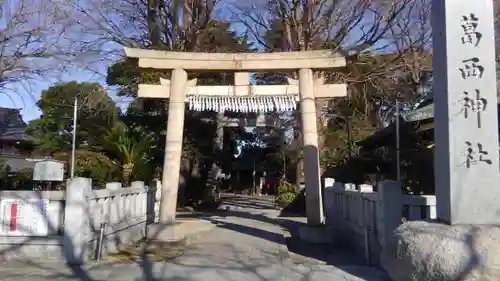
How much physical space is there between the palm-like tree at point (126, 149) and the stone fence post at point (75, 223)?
34.4ft

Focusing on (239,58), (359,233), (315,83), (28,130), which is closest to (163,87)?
(239,58)

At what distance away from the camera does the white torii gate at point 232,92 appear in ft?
44.7

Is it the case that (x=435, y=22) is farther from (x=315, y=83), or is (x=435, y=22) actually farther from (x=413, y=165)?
(x=413, y=165)

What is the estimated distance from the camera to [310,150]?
45.2 feet

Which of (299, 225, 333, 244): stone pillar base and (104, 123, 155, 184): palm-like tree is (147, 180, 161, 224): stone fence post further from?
(299, 225, 333, 244): stone pillar base

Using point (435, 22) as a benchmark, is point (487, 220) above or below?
below

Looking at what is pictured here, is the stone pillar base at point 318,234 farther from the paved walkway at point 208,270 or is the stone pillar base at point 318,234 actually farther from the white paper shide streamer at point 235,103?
the white paper shide streamer at point 235,103

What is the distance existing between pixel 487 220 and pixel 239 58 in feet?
26.8

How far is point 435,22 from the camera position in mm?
7977

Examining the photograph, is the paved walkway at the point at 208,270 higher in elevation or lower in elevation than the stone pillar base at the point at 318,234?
lower

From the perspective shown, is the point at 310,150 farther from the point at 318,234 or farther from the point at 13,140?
the point at 13,140

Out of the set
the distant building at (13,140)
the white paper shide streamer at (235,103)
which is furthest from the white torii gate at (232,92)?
the distant building at (13,140)

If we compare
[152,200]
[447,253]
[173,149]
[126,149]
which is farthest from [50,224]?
[126,149]

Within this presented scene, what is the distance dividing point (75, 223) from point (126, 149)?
11.2m
